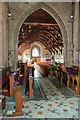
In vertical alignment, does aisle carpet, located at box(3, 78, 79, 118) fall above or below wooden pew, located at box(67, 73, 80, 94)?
below

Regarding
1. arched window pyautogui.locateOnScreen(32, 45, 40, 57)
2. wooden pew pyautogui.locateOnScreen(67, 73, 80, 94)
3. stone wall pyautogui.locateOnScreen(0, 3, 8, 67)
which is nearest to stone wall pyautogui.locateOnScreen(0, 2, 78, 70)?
stone wall pyautogui.locateOnScreen(0, 3, 8, 67)

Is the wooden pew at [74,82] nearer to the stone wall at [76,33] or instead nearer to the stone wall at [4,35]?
the stone wall at [76,33]

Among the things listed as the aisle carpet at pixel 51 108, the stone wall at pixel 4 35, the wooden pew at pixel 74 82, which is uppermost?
the stone wall at pixel 4 35

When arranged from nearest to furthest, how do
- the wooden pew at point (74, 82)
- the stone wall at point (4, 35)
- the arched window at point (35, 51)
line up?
the wooden pew at point (74, 82), the stone wall at point (4, 35), the arched window at point (35, 51)

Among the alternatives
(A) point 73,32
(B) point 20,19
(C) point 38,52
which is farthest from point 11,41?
(C) point 38,52

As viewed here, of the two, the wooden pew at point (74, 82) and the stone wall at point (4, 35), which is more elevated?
the stone wall at point (4, 35)

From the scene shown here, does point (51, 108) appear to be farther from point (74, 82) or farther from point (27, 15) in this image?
point (27, 15)

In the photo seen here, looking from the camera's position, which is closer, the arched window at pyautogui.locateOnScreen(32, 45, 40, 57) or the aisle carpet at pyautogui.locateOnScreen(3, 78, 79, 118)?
the aisle carpet at pyautogui.locateOnScreen(3, 78, 79, 118)

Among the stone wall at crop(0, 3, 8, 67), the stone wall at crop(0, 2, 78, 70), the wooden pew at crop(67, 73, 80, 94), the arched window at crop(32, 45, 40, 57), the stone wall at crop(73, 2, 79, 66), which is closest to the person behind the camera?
the wooden pew at crop(67, 73, 80, 94)

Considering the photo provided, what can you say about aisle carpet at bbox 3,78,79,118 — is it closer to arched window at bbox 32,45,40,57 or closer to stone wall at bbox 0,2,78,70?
stone wall at bbox 0,2,78,70

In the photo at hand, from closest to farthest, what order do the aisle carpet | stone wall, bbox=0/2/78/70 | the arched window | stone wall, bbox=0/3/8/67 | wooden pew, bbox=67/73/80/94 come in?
the aisle carpet, wooden pew, bbox=67/73/80/94, stone wall, bbox=0/3/8/67, stone wall, bbox=0/2/78/70, the arched window

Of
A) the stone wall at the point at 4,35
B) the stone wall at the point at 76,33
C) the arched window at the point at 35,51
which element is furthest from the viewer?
the arched window at the point at 35,51

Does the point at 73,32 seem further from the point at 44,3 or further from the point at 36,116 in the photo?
the point at 36,116

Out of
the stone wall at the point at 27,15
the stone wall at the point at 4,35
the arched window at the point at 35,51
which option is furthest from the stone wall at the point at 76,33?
the arched window at the point at 35,51
